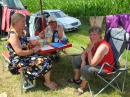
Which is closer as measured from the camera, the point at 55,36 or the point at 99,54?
the point at 99,54

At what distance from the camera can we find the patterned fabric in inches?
148

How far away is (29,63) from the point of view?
12.5 ft

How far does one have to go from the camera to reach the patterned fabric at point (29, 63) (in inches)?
148

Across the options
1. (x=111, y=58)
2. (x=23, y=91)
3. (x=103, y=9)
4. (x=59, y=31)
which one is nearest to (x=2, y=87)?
(x=23, y=91)

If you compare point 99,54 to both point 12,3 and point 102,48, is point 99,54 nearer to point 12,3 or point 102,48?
point 102,48

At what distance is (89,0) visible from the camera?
1273 cm

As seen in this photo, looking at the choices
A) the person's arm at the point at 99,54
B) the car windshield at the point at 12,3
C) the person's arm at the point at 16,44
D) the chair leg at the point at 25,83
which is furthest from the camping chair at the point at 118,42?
the car windshield at the point at 12,3

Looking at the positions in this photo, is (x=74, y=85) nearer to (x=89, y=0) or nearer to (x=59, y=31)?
(x=59, y=31)

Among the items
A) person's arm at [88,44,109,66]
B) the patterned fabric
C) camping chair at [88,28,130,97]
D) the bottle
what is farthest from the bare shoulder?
the bottle

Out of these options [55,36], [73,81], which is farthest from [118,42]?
[55,36]

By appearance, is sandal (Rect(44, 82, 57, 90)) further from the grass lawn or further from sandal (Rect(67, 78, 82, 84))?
sandal (Rect(67, 78, 82, 84))

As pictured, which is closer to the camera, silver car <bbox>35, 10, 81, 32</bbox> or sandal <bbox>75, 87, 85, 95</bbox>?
sandal <bbox>75, 87, 85, 95</bbox>

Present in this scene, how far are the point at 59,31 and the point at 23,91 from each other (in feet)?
5.05

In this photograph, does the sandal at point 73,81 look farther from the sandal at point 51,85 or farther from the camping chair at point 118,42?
the camping chair at point 118,42
